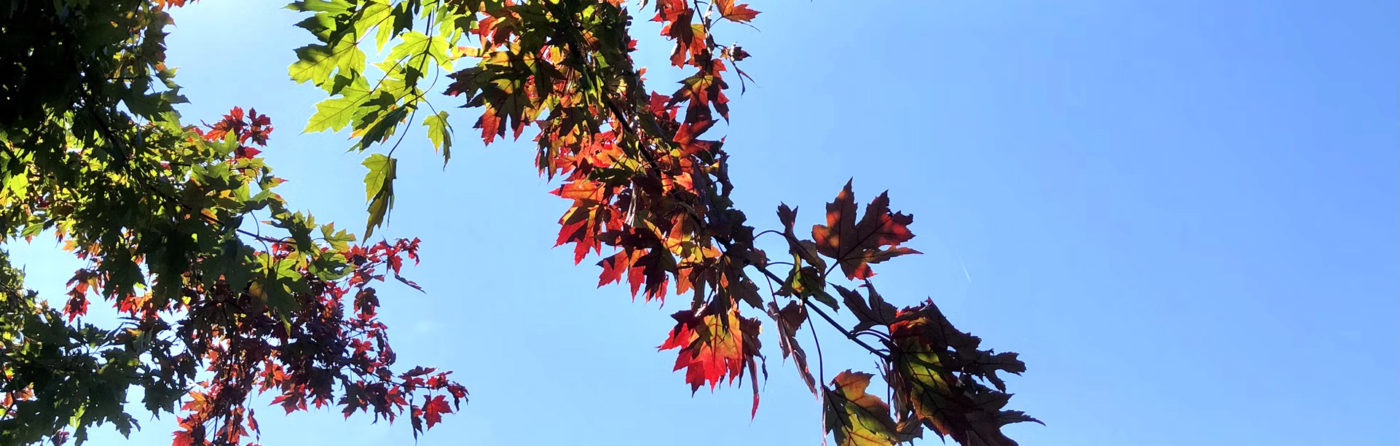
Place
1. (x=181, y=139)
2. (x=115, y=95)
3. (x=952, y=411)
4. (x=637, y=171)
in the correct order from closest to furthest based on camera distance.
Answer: (x=952, y=411) → (x=637, y=171) → (x=115, y=95) → (x=181, y=139)

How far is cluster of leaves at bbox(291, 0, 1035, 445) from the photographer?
155cm

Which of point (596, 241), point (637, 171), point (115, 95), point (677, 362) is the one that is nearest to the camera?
point (677, 362)

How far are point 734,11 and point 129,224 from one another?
8.16ft

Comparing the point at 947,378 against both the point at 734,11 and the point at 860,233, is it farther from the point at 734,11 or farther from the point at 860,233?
the point at 734,11

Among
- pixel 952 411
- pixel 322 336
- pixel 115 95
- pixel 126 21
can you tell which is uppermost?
pixel 322 336

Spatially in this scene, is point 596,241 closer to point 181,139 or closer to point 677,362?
point 677,362

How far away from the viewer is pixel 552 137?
230cm

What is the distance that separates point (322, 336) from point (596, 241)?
139 inches

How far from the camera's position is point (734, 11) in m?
2.71

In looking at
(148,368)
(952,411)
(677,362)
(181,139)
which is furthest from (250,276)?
(952,411)

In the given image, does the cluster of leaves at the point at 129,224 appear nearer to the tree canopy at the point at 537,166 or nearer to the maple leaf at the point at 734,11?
the tree canopy at the point at 537,166

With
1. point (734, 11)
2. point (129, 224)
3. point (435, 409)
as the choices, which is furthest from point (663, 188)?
point (435, 409)

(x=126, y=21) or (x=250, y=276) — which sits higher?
(x=126, y=21)

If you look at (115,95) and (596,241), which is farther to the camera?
(115,95)
